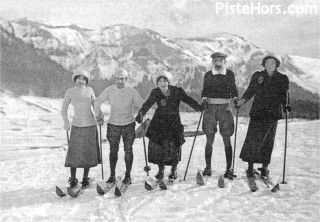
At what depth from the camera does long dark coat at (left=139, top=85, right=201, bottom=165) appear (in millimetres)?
4945

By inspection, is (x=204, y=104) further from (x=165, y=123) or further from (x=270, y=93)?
(x=270, y=93)

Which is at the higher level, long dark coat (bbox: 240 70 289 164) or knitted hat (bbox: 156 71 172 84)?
knitted hat (bbox: 156 71 172 84)

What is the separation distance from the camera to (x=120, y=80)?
192 inches

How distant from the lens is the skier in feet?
15.9

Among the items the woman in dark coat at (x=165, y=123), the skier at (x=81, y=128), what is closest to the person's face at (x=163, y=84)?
the woman in dark coat at (x=165, y=123)

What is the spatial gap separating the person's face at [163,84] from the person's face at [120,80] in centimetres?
46

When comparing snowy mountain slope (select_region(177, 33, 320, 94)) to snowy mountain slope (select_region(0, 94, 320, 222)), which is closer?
snowy mountain slope (select_region(0, 94, 320, 222))

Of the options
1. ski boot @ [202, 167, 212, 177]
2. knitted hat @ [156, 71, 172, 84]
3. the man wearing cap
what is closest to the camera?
knitted hat @ [156, 71, 172, 84]

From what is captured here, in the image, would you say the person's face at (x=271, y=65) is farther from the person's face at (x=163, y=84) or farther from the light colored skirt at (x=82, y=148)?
A: the light colored skirt at (x=82, y=148)

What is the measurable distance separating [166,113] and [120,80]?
28.8 inches

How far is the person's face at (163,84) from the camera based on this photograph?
487 centimetres

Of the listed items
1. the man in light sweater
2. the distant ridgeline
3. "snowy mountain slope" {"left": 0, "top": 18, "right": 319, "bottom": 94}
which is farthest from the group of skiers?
the distant ridgeline

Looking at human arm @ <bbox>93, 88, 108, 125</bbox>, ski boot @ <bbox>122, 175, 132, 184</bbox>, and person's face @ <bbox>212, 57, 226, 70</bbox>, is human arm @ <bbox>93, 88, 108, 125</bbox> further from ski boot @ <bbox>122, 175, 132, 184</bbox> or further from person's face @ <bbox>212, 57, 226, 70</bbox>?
person's face @ <bbox>212, 57, 226, 70</bbox>

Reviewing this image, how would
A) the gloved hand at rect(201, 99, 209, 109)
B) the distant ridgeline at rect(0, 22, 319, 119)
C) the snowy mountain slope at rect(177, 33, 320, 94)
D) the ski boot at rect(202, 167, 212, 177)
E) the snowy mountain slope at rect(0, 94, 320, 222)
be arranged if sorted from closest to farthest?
the snowy mountain slope at rect(0, 94, 320, 222), the gloved hand at rect(201, 99, 209, 109), the ski boot at rect(202, 167, 212, 177), the snowy mountain slope at rect(177, 33, 320, 94), the distant ridgeline at rect(0, 22, 319, 119)
